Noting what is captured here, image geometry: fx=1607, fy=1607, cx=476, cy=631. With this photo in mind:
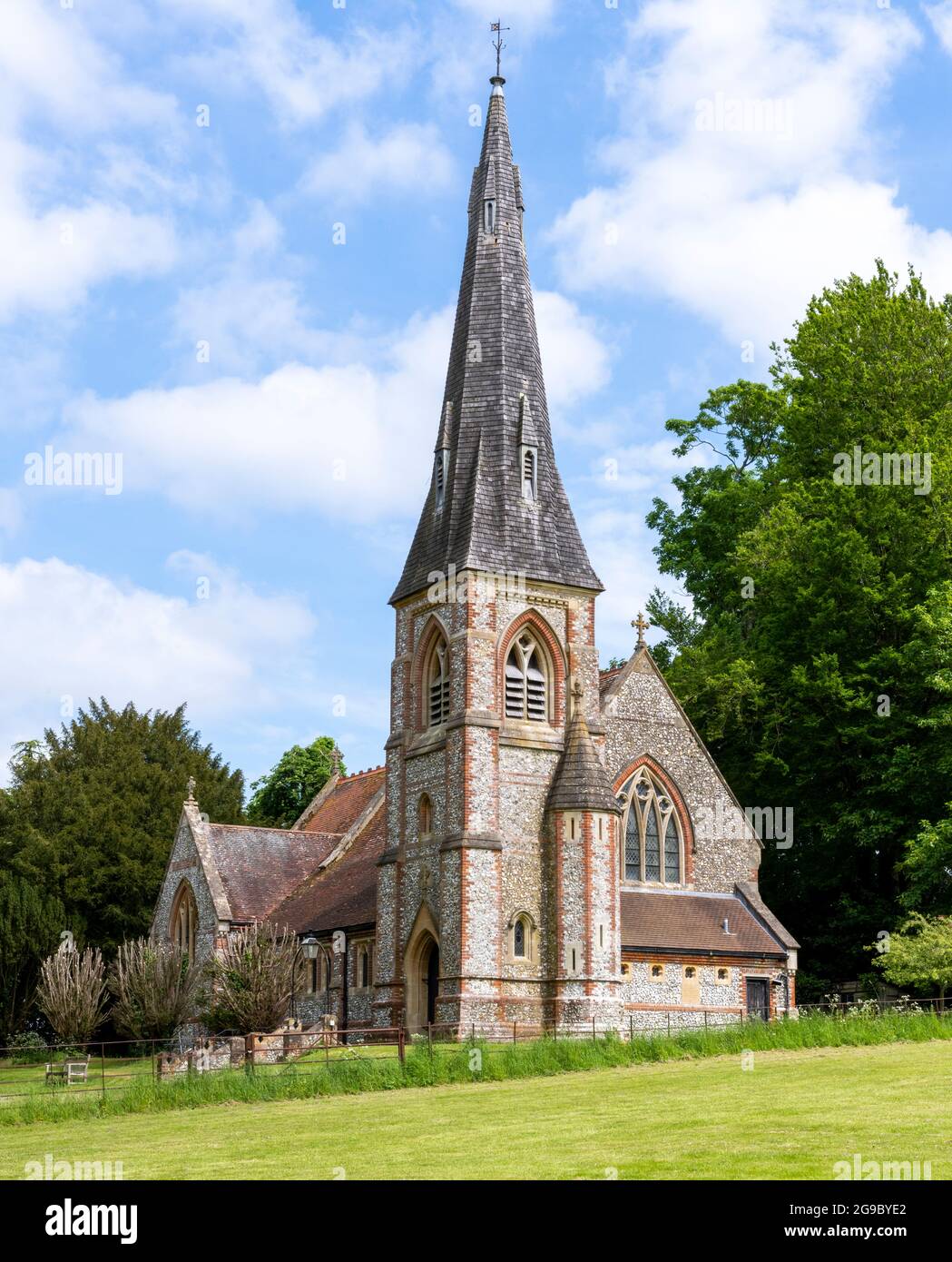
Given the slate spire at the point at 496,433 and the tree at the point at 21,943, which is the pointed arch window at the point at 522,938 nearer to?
the slate spire at the point at 496,433

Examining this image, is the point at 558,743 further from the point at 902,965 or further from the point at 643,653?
the point at 902,965

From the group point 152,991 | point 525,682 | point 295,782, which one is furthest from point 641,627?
point 295,782

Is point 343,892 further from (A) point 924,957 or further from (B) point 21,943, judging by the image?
(A) point 924,957

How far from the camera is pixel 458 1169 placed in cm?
1502

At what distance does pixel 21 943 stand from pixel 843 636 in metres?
25.2

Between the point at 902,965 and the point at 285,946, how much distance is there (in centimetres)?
1336

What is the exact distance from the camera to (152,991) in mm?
38531

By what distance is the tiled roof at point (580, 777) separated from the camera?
36.3 metres

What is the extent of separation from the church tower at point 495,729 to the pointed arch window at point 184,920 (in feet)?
31.4

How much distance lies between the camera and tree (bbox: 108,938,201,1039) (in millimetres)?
38688

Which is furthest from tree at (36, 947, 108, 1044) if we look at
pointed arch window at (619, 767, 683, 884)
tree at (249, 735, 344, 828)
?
tree at (249, 735, 344, 828)

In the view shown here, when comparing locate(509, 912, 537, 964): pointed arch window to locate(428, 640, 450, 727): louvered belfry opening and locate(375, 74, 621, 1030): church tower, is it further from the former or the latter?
locate(428, 640, 450, 727): louvered belfry opening

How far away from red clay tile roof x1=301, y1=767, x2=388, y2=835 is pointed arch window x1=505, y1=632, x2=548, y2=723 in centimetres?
1174
